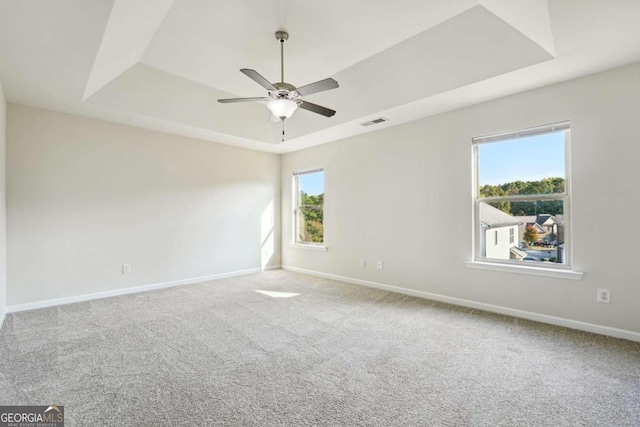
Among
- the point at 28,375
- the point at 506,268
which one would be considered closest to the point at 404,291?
the point at 506,268

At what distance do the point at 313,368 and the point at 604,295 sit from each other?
2.81 meters

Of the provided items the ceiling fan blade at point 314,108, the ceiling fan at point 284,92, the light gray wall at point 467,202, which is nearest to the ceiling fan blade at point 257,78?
the ceiling fan at point 284,92

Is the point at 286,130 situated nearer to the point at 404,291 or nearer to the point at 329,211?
the point at 329,211

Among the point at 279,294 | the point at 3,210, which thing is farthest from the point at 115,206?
the point at 279,294

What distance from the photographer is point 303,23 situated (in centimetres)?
273

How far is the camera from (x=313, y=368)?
2.30 m

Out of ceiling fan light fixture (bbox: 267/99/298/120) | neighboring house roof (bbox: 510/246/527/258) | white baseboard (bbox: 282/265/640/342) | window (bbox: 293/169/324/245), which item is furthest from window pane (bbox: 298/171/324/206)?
neighboring house roof (bbox: 510/246/527/258)

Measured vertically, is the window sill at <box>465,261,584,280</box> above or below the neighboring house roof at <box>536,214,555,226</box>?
below

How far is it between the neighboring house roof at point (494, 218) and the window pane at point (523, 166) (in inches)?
6.7

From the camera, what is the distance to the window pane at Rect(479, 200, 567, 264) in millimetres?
3232

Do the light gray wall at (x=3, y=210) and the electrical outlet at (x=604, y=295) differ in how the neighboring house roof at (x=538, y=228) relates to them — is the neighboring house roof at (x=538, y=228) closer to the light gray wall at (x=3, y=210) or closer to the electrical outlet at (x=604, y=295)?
the electrical outlet at (x=604, y=295)

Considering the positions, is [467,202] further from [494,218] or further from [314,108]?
[314,108]

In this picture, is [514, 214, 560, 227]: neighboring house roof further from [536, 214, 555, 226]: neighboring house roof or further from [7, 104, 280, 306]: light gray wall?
[7, 104, 280, 306]: light gray wall

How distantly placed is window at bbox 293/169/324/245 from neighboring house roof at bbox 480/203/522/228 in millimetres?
2803
